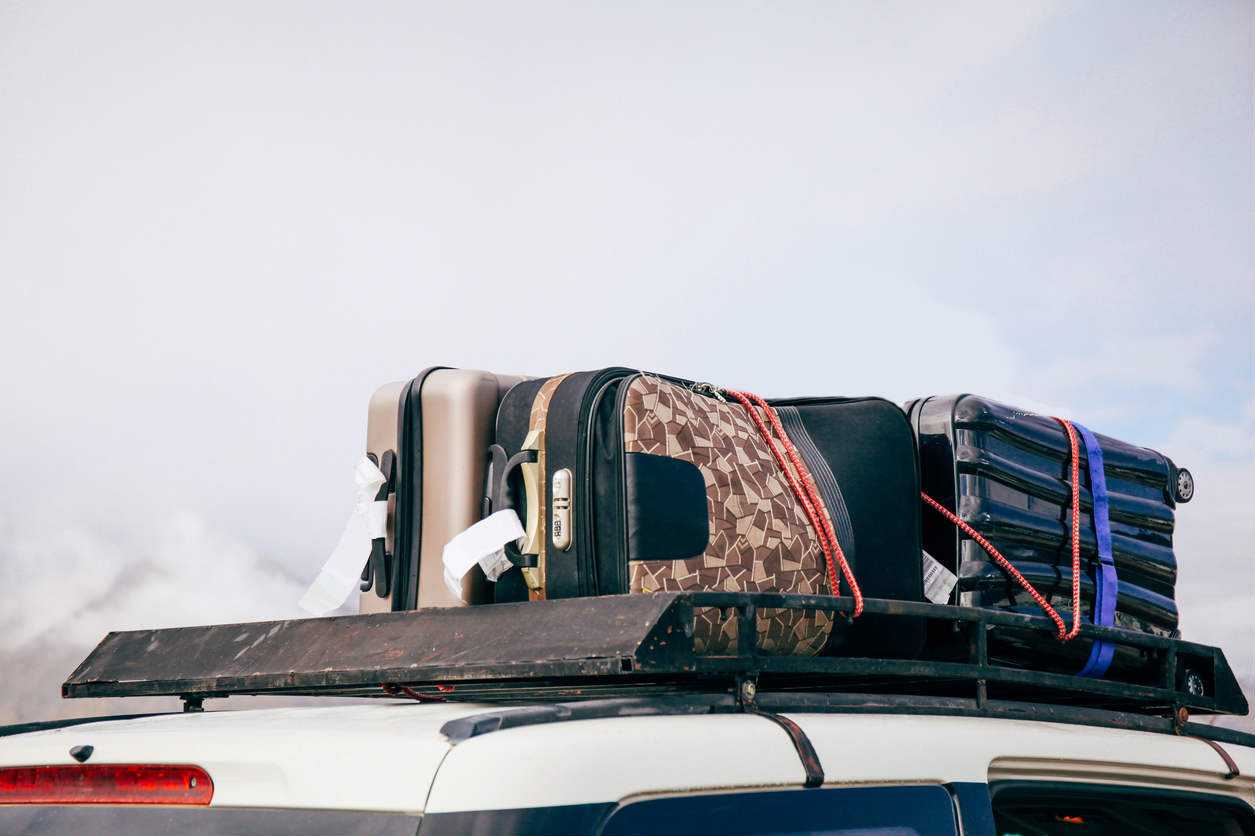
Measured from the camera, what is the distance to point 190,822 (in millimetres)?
1718

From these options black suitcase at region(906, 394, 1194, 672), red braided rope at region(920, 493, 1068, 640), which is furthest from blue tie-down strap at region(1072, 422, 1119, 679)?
red braided rope at region(920, 493, 1068, 640)

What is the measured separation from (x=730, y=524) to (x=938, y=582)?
2.63 ft

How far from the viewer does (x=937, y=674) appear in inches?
88.1

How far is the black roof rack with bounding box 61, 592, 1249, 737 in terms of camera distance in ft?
6.35

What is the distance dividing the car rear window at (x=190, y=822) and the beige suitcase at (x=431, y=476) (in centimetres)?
105

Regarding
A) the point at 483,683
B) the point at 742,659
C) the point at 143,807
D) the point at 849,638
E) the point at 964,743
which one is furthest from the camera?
the point at 849,638

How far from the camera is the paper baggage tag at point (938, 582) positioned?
2.96 metres

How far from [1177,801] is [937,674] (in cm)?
69

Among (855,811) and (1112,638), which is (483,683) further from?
(1112,638)

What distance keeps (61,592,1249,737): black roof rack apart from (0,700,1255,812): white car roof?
82 millimetres

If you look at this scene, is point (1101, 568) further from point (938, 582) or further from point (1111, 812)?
point (1111, 812)

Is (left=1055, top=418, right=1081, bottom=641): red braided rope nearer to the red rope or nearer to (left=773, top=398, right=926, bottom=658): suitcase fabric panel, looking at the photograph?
the red rope

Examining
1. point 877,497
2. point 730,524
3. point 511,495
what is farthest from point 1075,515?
point 511,495

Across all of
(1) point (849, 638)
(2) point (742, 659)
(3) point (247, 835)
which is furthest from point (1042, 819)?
(3) point (247, 835)
